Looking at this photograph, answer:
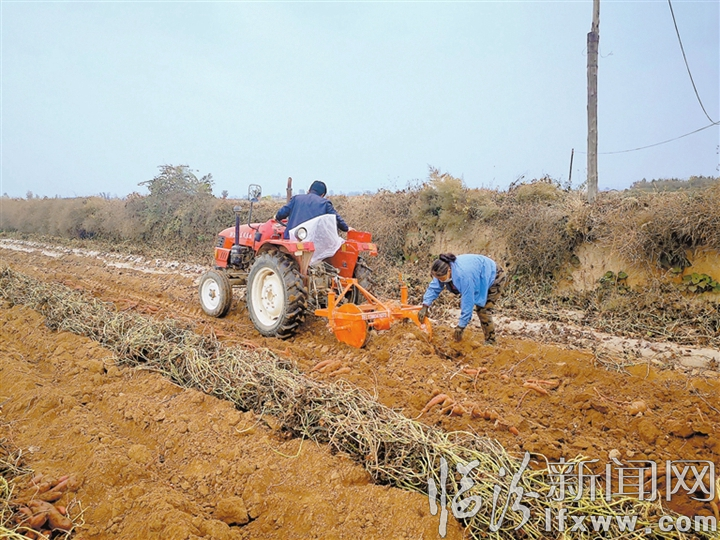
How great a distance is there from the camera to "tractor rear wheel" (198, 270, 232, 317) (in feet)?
20.9

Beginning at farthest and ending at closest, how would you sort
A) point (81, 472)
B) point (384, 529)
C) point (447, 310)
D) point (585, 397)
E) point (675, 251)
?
point (447, 310) → point (675, 251) → point (585, 397) → point (81, 472) → point (384, 529)

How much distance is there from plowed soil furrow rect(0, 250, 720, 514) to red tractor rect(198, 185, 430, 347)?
0.20 m

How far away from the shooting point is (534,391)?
12.4 ft

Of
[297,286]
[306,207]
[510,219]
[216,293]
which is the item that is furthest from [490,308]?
[510,219]

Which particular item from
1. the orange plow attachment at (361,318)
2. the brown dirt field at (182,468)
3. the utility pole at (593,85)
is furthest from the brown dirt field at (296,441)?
the utility pole at (593,85)

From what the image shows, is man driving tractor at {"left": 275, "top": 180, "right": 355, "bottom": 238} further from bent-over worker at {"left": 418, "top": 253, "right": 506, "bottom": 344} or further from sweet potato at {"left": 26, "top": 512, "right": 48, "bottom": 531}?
sweet potato at {"left": 26, "top": 512, "right": 48, "bottom": 531}

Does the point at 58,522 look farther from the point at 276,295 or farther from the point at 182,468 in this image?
the point at 276,295

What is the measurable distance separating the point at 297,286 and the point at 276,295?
18.7 inches

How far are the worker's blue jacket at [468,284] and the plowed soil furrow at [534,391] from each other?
39cm

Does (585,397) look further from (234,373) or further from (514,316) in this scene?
(514,316)

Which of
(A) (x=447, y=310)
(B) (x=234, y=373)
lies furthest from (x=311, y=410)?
(A) (x=447, y=310)

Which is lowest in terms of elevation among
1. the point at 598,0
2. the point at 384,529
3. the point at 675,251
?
the point at 384,529

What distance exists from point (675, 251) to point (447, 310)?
3288mm

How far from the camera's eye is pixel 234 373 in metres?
3.79
